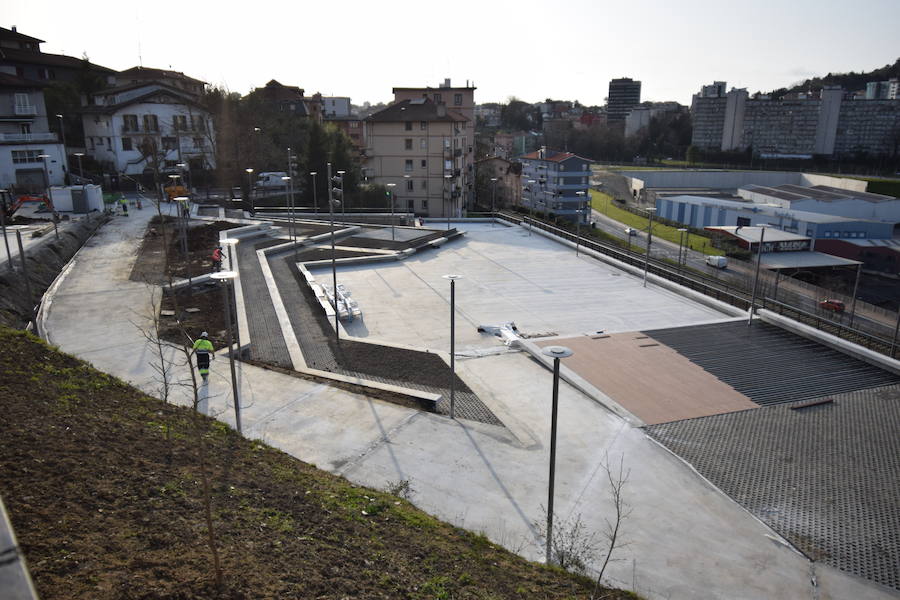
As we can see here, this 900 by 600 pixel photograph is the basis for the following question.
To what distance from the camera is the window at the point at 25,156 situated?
4100 centimetres

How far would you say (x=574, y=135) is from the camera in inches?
5300

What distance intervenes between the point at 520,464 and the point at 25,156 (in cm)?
4527

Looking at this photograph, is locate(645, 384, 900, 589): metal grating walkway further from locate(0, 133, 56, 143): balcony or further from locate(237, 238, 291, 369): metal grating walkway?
locate(0, 133, 56, 143): balcony

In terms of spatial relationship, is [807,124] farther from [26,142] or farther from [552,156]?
[26,142]

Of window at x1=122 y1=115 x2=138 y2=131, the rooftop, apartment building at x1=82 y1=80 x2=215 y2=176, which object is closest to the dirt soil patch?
apartment building at x1=82 y1=80 x2=215 y2=176

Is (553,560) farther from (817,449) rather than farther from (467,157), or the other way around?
(467,157)

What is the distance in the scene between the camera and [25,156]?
41.5m

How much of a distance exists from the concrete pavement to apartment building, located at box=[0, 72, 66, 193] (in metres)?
32.1

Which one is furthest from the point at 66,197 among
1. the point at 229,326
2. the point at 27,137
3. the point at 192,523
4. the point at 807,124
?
the point at 807,124

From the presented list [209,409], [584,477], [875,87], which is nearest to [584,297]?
[584,477]

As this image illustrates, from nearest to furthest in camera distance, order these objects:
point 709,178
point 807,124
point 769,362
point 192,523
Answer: point 192,523 → point 769,362 → point 709,178 → point 807,124

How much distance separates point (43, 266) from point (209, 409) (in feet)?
50.3

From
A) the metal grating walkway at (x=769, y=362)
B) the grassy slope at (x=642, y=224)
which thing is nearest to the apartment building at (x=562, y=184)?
the grassy slope at (x=642, y=224)

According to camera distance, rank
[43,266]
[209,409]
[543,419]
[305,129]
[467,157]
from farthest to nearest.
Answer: [467,157] < [305,129] < [43,266] < [543,419] < [209,409]
